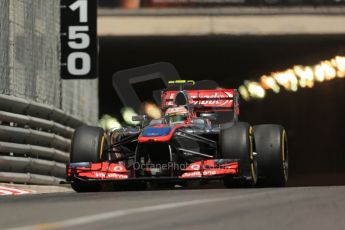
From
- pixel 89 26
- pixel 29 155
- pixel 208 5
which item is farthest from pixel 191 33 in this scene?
pixel 29 155

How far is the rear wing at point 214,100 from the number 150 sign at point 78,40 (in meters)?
4.06

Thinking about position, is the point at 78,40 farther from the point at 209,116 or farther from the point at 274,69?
the point at 274,69

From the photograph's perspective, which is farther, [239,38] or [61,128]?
[239,38]

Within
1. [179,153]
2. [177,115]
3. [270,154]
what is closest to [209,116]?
[177,115]

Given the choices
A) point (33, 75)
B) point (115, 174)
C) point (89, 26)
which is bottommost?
point (115, 174)

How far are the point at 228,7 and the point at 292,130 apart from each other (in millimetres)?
20435

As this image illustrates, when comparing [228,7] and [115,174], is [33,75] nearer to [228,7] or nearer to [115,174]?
[115,174]

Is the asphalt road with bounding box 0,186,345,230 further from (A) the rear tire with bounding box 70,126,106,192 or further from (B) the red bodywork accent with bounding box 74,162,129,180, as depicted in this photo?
(A) the rear tire with bounding box 70,126,106,192

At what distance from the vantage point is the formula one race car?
559 inches

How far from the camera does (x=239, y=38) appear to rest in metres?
27.8

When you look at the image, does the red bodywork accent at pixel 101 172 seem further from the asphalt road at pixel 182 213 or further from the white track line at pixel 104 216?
the white track line at pixel 104 216

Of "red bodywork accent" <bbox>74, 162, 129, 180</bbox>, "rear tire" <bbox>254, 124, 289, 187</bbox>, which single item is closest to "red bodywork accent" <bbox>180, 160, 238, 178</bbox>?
"red bodywork accent" <bbox>74, 162, 129, 180</bbox>

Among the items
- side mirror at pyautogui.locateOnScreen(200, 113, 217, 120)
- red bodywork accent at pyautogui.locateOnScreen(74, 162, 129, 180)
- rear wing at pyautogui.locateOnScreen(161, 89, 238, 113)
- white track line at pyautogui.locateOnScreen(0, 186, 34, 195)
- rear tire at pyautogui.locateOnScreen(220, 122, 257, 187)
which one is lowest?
white track line at pyautogui.locateOnScreen(0, 186, 34, 195)

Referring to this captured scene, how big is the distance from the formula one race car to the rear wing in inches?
15.4
